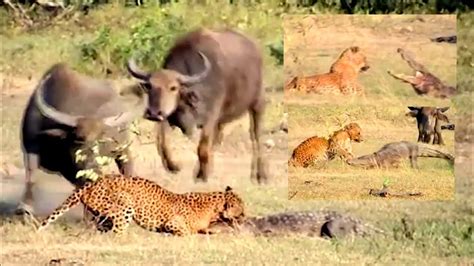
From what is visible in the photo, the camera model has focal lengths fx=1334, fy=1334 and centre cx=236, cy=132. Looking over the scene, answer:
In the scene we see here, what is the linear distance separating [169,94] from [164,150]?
0.69ft

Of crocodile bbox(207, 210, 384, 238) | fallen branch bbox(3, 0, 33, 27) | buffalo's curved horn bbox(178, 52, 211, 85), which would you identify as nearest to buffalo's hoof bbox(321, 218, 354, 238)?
crocodile bbox(207, 210, 384, 238)

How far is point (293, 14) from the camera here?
4785 mm

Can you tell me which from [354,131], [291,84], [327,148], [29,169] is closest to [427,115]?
[354,131]

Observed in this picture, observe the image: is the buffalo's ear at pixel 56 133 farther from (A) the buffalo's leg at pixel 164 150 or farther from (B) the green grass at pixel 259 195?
(A) the buffalo's leg at pixel 164 150

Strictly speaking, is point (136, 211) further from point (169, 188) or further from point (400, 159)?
point (400, 159)

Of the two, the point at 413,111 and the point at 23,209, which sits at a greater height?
the point at 413,111

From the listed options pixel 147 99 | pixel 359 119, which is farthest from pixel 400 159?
pixel 147 99

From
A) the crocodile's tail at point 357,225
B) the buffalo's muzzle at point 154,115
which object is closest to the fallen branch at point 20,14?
the buffalo's muzzle at point 154,115

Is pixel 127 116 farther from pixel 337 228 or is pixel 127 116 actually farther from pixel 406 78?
pixel 406 78

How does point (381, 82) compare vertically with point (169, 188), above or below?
above

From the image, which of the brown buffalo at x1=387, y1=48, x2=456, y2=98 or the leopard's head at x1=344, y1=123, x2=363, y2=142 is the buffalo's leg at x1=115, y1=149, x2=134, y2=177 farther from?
the brown buffalo at x1=387, y1=48, x2=456, y2=98

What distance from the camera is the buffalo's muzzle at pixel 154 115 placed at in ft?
15.4

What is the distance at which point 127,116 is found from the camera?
4.72 metres

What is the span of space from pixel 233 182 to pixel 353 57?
622mm
